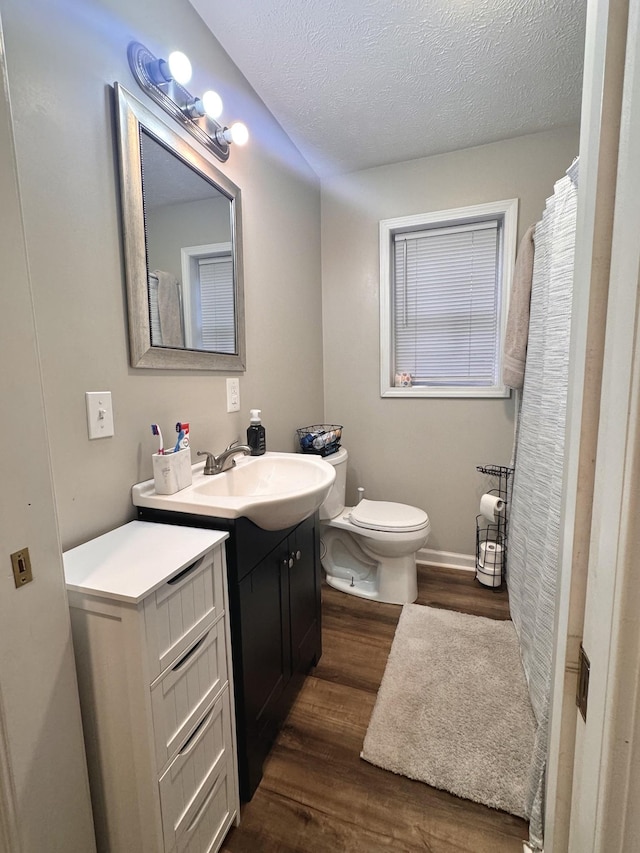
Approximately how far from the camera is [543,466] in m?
1.41

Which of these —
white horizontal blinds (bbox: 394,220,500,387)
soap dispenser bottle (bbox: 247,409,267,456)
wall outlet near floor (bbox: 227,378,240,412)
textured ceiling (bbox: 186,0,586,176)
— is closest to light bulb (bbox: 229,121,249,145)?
textured ceiling (bbox: 186,0,586,176)

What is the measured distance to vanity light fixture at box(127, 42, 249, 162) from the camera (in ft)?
3.50

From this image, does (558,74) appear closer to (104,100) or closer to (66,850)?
(104,100)

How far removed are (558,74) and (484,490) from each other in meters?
2.03

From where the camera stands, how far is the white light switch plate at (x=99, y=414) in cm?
95

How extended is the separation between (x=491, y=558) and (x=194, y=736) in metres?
1.85

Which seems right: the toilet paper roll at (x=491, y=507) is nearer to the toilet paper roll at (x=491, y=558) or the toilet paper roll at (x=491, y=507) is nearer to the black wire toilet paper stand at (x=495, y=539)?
the black wire toilet paper stand at (x=495, y=539)

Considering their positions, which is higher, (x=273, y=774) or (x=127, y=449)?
(x=127, y=449)

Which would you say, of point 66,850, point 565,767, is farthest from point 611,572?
point 66,850

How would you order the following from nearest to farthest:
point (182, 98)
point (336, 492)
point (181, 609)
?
point (181, 609) < point (182, 98) < point (336, 492)

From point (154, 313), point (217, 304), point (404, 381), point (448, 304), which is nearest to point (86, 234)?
point (154, 313)

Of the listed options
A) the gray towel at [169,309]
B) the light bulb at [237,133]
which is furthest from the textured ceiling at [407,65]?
the gray towel at [169,309]

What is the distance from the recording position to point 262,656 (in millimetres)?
1120

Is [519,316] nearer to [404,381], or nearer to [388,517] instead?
[404,381]
